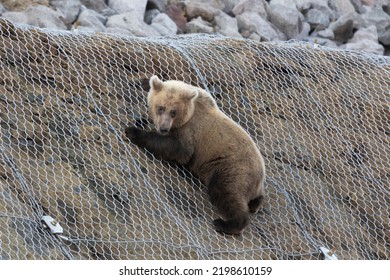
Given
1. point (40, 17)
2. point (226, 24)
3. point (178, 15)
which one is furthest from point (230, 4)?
point (40, 17)

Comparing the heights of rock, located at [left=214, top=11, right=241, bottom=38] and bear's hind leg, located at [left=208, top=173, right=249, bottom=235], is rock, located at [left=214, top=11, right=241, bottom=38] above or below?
below

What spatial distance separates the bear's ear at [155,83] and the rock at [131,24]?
4697mm

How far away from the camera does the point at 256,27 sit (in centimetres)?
1350

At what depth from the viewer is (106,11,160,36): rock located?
11.5 metres

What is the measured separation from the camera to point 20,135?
6320 millimetres

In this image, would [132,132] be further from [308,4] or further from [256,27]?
[308,4]

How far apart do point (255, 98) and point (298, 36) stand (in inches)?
254

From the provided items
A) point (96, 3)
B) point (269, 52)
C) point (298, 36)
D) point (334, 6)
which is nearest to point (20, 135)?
point (269, 52)

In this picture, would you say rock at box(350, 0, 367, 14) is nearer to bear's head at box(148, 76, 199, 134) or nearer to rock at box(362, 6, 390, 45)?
rock at box(362, 6, 390, 45)

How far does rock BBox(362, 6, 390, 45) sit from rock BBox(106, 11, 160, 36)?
4145 millimetres

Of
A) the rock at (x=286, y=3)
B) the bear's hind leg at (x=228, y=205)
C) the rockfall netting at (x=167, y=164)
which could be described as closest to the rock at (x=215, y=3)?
the rock at (x=286, y=3)

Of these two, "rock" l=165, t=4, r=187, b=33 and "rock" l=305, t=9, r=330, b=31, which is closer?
"rock" l=165, t=4, r=187, b=33

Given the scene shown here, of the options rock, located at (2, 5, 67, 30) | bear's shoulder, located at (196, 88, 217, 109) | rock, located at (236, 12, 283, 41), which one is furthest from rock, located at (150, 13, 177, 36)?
bear's shoulder, located at (196, 88, 217, 109)

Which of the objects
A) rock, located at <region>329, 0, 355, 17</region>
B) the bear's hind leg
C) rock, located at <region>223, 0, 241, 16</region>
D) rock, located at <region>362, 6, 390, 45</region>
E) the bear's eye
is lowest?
rock, located at <region>329, 0, 355, 17</region>
